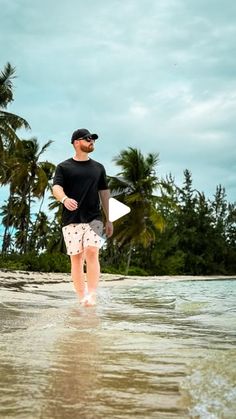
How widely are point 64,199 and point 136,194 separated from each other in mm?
28513

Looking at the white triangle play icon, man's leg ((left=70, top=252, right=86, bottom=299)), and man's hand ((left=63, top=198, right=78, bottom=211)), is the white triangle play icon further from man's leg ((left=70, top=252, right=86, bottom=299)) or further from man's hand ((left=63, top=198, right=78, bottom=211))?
man's hand ((left=63, top=198, right=78, bottom=211))

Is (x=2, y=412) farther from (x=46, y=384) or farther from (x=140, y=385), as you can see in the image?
(x=140, y=385)

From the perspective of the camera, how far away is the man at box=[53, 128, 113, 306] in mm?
5105

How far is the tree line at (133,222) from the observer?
92.9ft

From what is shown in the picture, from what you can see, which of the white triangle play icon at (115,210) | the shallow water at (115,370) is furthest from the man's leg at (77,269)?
the shallow water at (115,370)

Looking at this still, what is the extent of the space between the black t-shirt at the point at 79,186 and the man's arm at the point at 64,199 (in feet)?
0.27

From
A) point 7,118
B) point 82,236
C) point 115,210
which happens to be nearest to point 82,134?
point 82,236

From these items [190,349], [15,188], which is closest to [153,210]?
[15,188]

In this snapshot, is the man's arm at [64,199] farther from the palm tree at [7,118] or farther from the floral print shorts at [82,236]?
the palm tree at [7,118]

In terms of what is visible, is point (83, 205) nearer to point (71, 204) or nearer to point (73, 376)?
point (71, 204)

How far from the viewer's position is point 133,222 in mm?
33094

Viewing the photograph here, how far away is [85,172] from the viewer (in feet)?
17.1

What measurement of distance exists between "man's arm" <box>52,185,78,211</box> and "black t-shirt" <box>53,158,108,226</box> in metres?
0.08

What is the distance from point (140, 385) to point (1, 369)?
0.55 m
